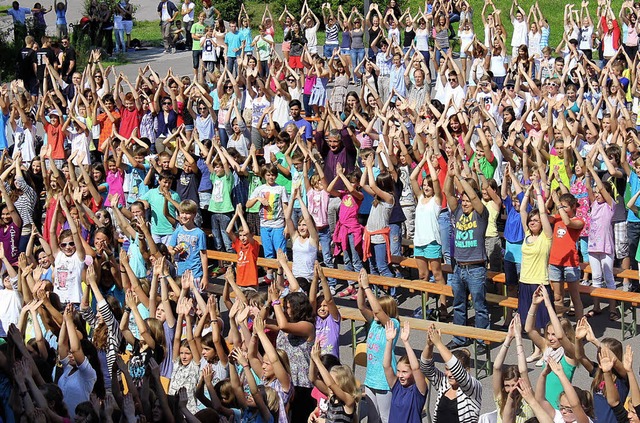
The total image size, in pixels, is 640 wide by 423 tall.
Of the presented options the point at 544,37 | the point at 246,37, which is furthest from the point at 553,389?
the point at 246,37

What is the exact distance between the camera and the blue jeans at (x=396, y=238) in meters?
15.1

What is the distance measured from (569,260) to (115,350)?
4.81m

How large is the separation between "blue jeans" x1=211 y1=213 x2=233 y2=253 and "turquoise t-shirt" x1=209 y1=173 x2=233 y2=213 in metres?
0.10

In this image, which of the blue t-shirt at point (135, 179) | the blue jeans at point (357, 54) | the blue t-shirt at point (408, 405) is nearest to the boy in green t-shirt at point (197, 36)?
the blue jeans at point (357, 54)

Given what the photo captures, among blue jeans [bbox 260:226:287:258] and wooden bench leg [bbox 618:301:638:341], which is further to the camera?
blue jeans [bbox 260:226:287:258]

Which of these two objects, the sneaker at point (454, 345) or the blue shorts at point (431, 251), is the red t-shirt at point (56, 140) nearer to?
the blue shorts at point (431, 251)

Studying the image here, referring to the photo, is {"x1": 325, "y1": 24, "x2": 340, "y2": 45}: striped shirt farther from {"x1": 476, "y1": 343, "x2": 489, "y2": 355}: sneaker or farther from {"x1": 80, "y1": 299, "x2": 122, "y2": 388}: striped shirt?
{"x1": 80, "y1": 299, "x2": 122, "y2": 388}: striped shirt

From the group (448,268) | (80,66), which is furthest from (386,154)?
(80,66)

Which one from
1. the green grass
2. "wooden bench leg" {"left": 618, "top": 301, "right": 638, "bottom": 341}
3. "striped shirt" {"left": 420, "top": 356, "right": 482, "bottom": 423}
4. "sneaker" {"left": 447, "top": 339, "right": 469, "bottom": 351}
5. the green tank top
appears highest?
"striped shirt" {"left": 420, "top": 356, "right": 482, "bottom": 423}

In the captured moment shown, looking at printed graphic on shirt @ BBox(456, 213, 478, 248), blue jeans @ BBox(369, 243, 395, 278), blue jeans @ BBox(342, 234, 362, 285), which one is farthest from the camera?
blue jeans @ BBox(342, 234, 362, 285)

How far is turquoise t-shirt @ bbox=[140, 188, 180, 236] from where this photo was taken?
15.6m

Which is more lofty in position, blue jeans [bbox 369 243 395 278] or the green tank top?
the green tank top

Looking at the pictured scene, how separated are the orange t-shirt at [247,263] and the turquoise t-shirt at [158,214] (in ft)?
4.25

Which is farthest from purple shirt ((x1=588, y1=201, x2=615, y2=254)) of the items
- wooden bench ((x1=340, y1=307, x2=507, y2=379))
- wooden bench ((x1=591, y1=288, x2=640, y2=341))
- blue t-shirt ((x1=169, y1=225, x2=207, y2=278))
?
blue t-shirt ((x1=169, y1=225, x2=207, y2=278))
